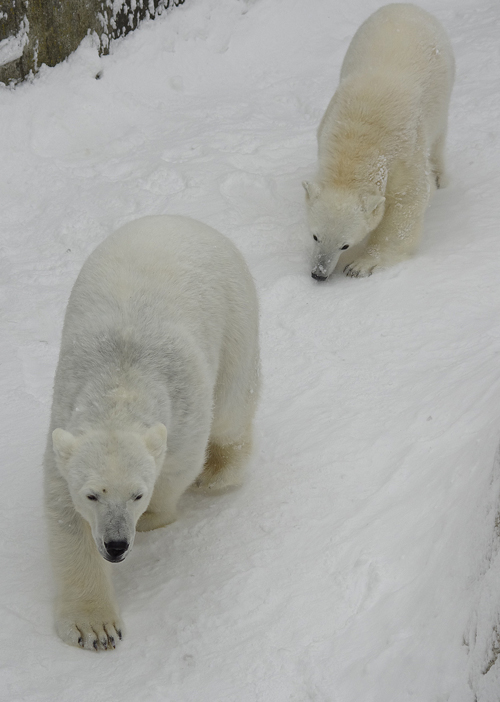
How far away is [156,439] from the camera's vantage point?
288cm

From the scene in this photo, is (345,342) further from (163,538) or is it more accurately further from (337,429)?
(163,538)

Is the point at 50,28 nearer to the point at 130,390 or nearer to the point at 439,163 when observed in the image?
the point at 439,163

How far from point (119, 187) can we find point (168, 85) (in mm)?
2077

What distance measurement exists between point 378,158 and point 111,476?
14.3ft

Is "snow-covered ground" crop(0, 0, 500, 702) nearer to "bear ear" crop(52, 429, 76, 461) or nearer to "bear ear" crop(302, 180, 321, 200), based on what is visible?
"bear ear" crop(302, 180, 321, 200)

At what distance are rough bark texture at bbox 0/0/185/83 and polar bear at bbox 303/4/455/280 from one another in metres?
2.95

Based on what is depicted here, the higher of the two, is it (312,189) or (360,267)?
(312,189)

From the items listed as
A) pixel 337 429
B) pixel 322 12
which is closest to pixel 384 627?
pixel 337 429

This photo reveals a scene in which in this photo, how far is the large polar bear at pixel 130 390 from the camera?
111 inches

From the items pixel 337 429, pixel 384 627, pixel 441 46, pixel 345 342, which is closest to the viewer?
pixel 384 627

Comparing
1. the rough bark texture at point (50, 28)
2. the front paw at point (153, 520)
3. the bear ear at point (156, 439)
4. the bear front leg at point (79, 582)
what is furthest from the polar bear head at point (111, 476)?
the rough bark texture at point (50, 28)

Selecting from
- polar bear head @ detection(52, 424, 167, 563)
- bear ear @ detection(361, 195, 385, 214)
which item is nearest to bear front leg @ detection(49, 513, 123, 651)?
polar bear head @ detection(52, 424, 167, 563)

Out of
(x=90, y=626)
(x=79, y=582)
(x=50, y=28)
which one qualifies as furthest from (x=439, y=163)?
(x=90, y=626)

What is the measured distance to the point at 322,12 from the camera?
9992mm
